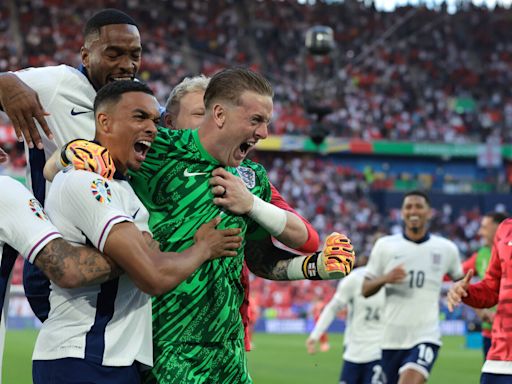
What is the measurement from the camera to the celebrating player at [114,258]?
12.5 ft

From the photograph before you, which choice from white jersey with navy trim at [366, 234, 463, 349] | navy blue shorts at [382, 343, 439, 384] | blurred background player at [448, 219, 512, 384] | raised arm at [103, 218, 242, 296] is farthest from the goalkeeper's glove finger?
white jersey with navy trim at [366, 234, 463, 349]

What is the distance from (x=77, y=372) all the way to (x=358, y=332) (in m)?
8.93

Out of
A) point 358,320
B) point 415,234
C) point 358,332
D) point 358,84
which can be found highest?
point 358,84

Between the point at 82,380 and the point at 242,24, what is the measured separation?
39670mm

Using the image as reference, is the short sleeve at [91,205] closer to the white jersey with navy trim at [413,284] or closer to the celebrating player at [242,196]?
the celebrating player at [242,196]

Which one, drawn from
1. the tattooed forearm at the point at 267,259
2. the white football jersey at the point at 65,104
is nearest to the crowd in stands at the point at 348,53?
the white football jersey at the point at 65,104

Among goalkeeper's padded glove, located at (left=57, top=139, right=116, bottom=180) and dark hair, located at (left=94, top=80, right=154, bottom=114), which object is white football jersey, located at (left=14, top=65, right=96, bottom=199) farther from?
goalkeeper's padded glove, located at (left=57, top=139, right=116, bottom=180)

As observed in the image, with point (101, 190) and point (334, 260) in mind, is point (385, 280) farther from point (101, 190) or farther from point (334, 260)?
point (101, 190)

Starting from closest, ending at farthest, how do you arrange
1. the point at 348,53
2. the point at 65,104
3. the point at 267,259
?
the point at 267,259
the point at 65,104
the point at 348,53

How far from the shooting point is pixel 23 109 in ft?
14.9

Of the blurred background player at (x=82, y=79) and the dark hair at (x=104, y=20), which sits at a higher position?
the dark hair at (x=104, y=20)

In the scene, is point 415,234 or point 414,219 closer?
point 414,219

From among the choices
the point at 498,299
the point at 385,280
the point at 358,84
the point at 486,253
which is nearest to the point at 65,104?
the point at 498,299

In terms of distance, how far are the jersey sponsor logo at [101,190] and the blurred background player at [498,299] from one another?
350 centimetres
